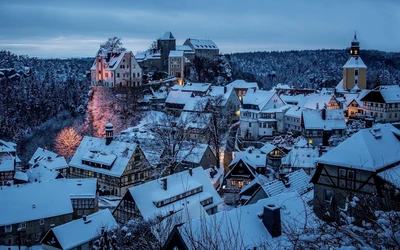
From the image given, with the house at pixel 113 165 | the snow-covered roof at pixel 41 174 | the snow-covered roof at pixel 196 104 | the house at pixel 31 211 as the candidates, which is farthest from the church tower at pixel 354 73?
the house at pixel 31 211

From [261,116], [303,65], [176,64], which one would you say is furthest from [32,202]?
[303,65]

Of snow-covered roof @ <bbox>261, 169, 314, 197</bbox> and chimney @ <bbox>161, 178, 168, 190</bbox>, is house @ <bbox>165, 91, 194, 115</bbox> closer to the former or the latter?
chimney @ <bbox>161, 178, 168, 190</bbox>

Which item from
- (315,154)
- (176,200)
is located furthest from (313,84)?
(176,200)

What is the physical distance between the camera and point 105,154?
1393 inches

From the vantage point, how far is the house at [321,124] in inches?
1634

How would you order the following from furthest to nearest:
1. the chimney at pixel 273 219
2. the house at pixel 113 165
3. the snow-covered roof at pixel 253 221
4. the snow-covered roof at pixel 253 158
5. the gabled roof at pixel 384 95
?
the gabled roof at pixel 384 95 → the house at pixel 113 165 → the snow-covered roof at pixel 253 158 → the chimney at pixel 273 219 → the snow-covered roof at pixel 253 221

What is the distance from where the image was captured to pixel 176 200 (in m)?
25.4

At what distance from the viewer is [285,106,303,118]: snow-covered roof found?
45.7 metres

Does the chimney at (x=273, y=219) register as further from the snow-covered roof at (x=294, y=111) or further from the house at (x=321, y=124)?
the snow-covered roof at (x=294, y=111)

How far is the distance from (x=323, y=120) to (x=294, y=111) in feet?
15.8

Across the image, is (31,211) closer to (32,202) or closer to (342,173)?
(32,202)

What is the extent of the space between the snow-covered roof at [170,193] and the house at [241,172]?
367cm

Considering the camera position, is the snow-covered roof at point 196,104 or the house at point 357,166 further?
the snow-covered roof at point 196,104

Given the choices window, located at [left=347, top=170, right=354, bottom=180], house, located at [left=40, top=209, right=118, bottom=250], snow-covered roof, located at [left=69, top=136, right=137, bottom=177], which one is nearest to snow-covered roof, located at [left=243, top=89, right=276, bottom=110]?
snow-covered roof, located at [left=69, top=136, right=137, bottom=177]
